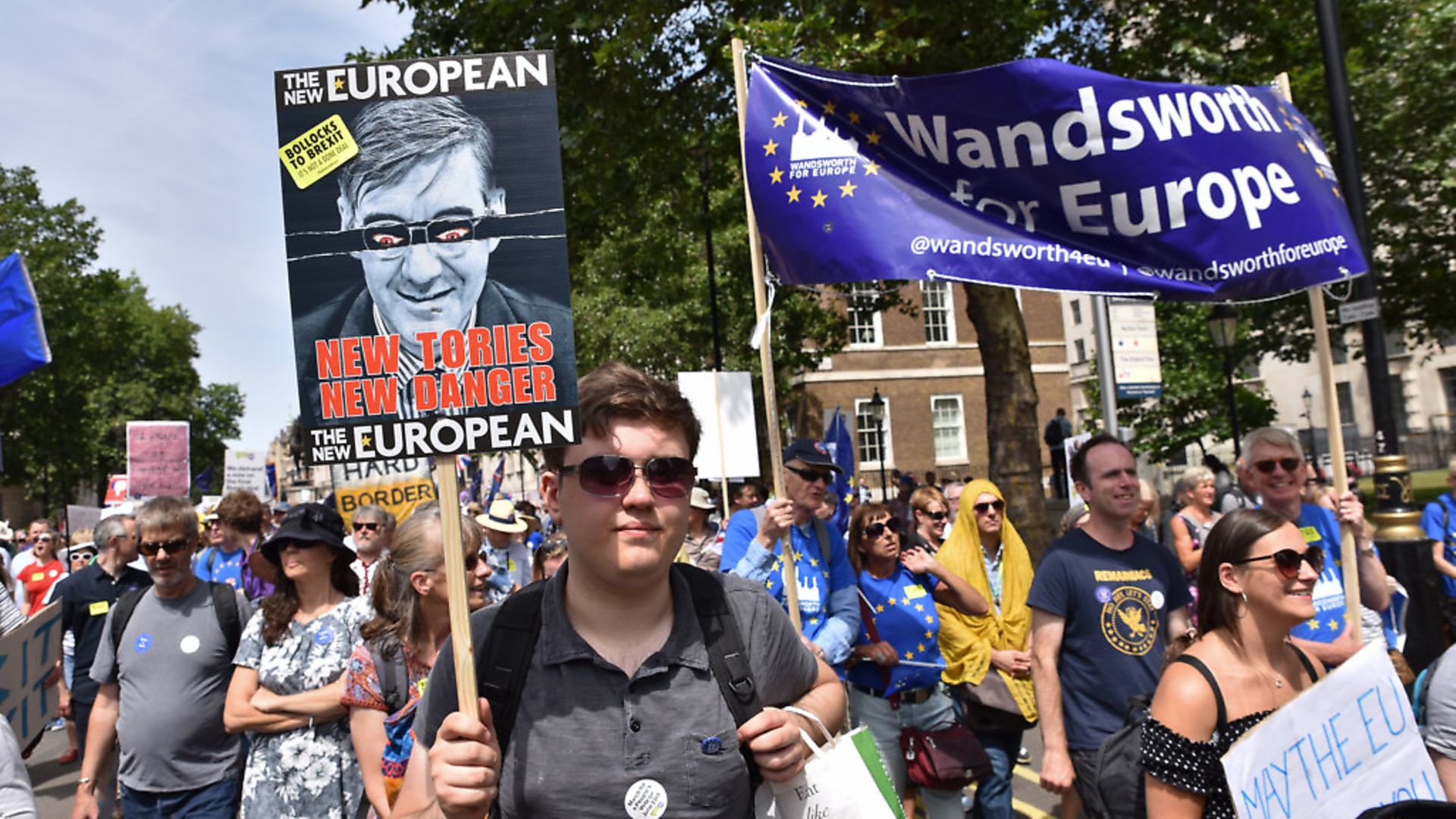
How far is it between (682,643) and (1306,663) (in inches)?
86.5

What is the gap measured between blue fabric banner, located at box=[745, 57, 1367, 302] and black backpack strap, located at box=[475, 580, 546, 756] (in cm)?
315

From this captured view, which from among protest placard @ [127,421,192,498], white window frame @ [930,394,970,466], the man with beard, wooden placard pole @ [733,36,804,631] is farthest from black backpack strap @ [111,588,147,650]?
white window frame @ [930,394,970,466]

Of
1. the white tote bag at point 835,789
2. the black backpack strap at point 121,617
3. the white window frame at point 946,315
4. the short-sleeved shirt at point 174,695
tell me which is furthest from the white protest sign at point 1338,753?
the white window frame at point 946,315

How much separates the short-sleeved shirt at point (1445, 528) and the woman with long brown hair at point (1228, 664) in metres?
5.55

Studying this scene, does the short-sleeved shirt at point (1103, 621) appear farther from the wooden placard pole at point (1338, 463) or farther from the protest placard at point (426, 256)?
the protest placard at point (426, 256)

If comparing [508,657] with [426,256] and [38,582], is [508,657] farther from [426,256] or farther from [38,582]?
[38,582]

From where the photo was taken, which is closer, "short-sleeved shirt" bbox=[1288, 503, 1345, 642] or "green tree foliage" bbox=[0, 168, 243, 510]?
"short-sleeved shirt" bbox=[1288, 503, 1345, 642]

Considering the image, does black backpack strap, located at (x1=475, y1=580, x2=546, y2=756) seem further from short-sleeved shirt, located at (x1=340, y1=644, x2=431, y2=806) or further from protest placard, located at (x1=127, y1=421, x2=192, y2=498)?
protest placard, located at (x1=127, y1=421, x2=192, y2=498)

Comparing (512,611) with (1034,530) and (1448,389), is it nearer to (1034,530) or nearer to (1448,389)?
(1034,530)

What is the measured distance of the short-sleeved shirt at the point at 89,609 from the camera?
26.9ft

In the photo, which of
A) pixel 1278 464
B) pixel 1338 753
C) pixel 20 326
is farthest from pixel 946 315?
pixel 1338 753

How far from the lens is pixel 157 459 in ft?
50.7

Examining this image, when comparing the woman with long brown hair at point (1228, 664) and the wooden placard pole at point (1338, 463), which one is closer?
the woman with long brown hair at point (1228, 664)

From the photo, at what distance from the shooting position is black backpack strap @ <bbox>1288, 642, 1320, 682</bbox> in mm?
3469
